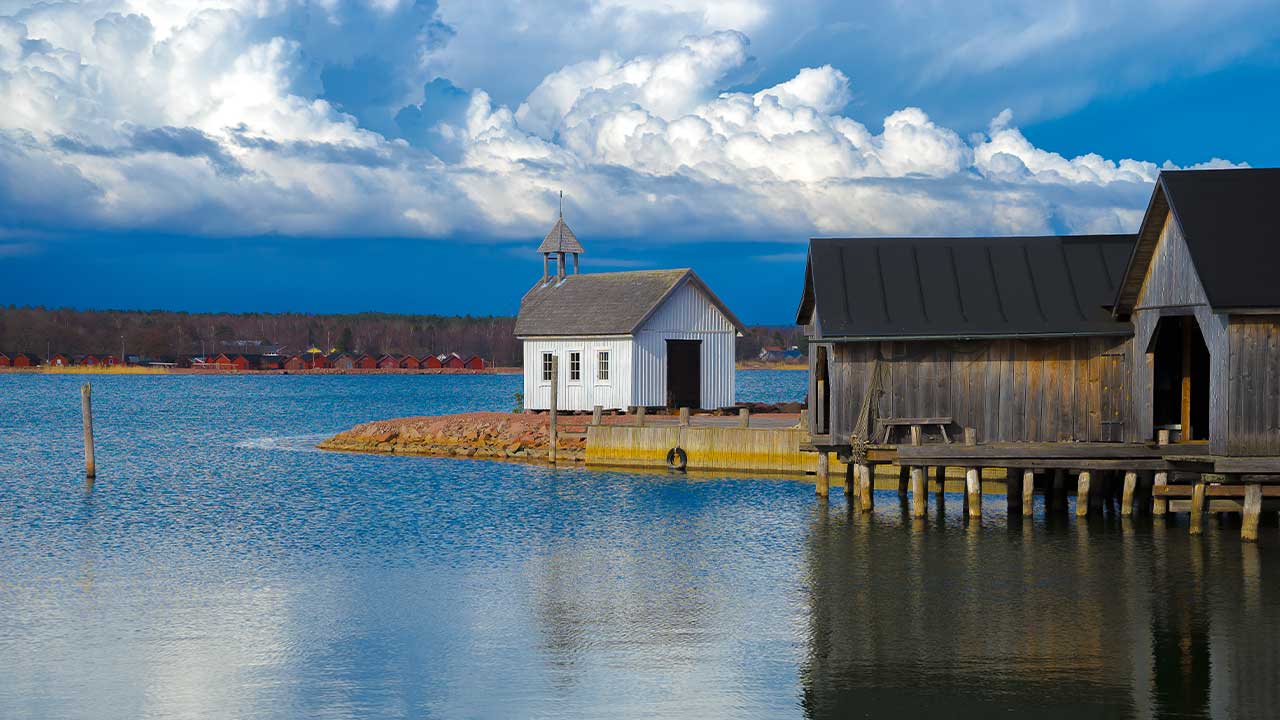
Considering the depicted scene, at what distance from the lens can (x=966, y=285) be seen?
91.3ft

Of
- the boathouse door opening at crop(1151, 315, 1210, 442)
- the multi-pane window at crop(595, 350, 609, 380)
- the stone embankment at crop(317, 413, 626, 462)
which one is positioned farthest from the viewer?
the multi-pane window at crop(595, 350, 609, 380)

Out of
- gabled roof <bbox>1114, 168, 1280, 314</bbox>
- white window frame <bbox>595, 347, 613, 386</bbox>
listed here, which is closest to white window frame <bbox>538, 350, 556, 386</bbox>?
white window frame <bbox>595, 347, 613, 386</bbox>

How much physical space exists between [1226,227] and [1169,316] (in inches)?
105

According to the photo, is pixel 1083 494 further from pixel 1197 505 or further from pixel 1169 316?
pixel 1169 316

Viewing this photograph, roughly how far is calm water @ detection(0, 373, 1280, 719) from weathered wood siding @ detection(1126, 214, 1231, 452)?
7.59 ft

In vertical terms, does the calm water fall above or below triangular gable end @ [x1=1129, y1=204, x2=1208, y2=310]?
below

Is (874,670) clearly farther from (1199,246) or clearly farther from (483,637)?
(1199,246)

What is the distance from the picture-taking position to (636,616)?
60.3 ft

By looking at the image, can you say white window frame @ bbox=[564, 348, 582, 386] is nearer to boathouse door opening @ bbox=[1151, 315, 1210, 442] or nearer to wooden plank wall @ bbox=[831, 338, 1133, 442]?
wooden plank wall @ bbox=[831, 338, 1133, 442]

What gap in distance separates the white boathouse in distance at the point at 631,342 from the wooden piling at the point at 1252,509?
2643cm

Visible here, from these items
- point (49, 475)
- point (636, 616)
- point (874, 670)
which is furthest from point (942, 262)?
point (49, 475)

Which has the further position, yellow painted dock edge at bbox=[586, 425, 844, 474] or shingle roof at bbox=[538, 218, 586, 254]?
shingle roof at bbox=[538, 218, 586, 254]

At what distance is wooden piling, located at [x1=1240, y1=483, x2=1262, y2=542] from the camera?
889 inches

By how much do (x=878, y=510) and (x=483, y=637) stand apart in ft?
49.8
